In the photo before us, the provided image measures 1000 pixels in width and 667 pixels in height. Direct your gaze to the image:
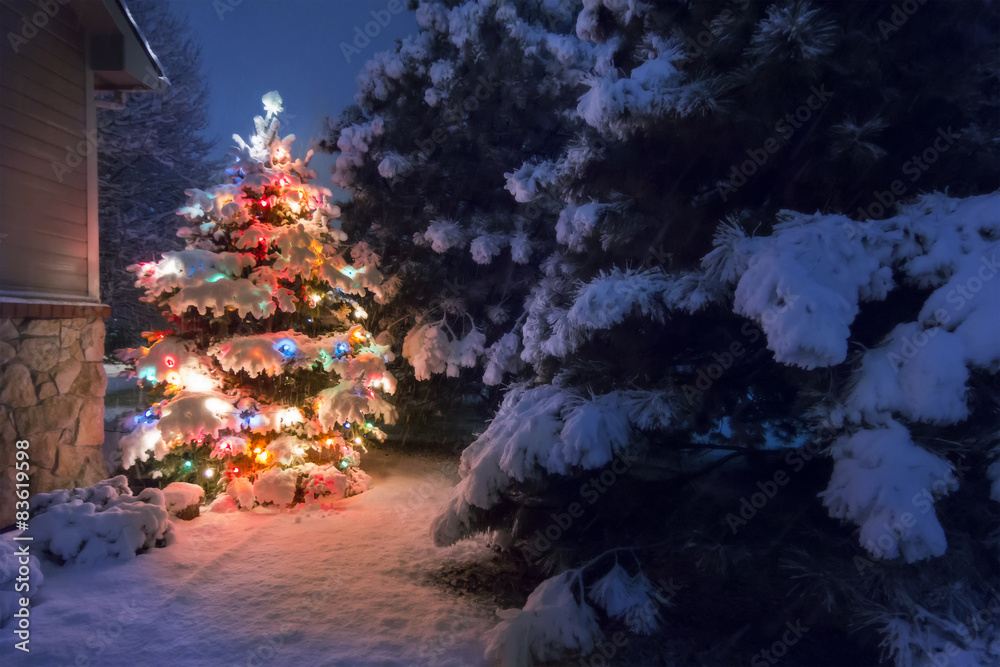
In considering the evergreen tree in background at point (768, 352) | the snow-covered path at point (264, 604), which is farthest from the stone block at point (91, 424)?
the evergreen tree in background at point (768, 352)

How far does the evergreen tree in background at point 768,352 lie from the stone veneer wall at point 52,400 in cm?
382

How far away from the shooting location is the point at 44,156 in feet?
16.8

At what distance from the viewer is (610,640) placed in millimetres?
3268

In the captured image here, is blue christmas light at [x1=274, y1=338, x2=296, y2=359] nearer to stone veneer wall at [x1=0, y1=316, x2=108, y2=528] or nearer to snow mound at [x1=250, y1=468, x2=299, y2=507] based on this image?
snow mound at [x1=250, y1=468, x2=299, y2=507]

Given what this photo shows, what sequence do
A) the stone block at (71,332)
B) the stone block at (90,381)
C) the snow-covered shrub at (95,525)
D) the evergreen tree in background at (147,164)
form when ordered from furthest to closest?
the evergreen tree in background at (147,164)
the stone block at (90,381)
the stone block at (71,332)
the snow-covered shrub at (95,525)

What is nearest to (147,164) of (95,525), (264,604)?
(95,525)

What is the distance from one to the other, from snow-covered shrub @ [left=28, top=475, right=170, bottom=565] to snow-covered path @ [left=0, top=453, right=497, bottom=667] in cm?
13

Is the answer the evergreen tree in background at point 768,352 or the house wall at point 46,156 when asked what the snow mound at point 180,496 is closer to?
the house wall at point 46,156

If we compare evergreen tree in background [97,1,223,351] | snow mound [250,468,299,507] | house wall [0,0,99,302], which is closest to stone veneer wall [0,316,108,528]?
house wall [0,0,99,302]

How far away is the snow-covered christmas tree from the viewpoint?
17.7 feet

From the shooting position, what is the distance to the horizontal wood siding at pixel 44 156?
15.5ft

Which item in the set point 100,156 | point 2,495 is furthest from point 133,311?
point 2,495

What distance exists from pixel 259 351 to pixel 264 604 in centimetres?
251

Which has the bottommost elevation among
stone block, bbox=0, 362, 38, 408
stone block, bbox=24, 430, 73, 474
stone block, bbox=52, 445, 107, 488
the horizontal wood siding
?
stone block, bbox=52, 445, 107, 488
